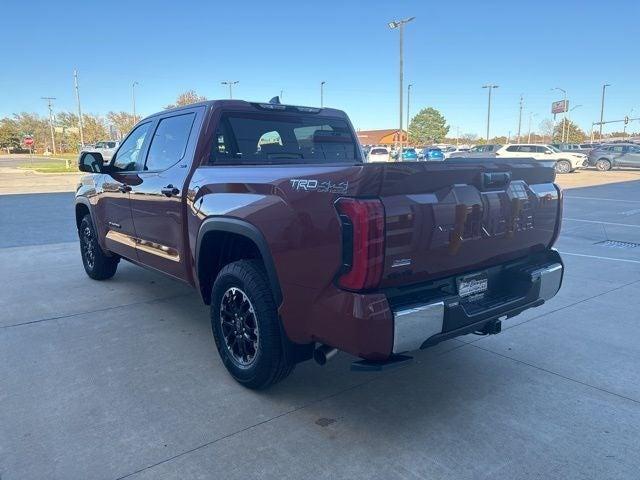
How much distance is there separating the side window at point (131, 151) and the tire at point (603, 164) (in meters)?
33.3

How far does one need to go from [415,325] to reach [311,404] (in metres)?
Result: 1.08

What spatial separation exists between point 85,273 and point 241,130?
11.9 feet

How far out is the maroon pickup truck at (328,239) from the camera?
2.45m

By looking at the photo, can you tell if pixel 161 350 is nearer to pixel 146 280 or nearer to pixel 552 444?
pixel 146 280

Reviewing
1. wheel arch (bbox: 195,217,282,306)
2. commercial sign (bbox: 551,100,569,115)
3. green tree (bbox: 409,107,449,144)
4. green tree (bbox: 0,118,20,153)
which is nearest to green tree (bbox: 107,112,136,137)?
green tree (bbox: 0,118,20,153)

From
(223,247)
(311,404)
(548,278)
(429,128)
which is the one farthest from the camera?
(429,128)

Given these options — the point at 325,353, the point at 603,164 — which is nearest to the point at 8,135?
the point at 603,164

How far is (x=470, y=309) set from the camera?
2.88 meters

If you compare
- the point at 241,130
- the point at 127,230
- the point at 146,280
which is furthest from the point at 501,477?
the point at 146,280

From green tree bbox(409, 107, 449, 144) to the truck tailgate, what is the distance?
106 m

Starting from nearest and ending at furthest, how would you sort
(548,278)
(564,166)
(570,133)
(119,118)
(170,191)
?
1. (548,278)
2. (170,191)
3. (564,166)
4. (119,118)
5. (570,133)

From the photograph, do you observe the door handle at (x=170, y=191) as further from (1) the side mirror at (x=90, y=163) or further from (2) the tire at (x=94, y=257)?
(2) the tire at (x=94, y=257)

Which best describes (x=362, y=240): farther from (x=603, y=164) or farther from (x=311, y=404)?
(x=603, y=164)

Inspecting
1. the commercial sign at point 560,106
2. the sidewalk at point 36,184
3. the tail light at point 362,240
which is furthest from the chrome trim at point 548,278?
the commercial sign at point 560,106
